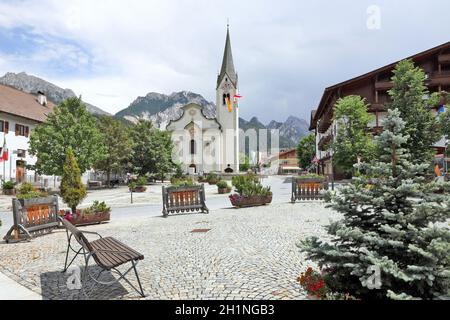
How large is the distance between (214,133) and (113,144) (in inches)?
1129

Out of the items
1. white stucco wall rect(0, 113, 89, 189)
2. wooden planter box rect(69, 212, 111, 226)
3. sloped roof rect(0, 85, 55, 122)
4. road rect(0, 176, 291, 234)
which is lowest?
road rect(0, 176, 291, 234)

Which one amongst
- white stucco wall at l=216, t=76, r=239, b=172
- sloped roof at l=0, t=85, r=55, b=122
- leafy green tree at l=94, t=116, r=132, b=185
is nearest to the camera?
sloped roof at l=0, t=85, r=55, b=122

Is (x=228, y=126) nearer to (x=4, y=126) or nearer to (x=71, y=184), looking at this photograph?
(x=4, y=126)

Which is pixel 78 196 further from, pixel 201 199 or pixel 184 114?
pixel 184 114

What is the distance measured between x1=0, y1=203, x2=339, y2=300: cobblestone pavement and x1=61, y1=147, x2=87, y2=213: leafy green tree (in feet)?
5.15

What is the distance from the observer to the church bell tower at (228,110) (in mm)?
65756

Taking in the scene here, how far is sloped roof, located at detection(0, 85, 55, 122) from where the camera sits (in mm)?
35675

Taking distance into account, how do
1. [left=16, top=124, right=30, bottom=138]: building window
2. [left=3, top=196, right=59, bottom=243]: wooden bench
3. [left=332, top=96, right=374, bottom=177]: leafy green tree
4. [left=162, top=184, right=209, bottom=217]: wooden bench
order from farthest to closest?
1. [left=16, top=124, right=30, bottom=138]: building window
2. [left=332, top=96, right=374, bottom=177]: leafy green tree
3. [left=162, top=184, right=209, bottom=217]: wooden bench
4. [left=3, top=196, right=59, bottom=243]: wooden bench

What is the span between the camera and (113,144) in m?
41.0

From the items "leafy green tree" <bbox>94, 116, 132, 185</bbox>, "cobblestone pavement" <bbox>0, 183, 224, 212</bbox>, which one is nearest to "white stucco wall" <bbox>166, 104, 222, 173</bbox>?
"leafy green tree" <bbox>94, 116, 132, 185</bbox>

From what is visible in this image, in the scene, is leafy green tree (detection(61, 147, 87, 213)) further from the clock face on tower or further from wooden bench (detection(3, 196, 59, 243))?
the clock face on tower

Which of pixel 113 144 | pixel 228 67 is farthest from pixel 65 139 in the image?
pixel 228 67

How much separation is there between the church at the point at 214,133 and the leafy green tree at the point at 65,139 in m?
31.1

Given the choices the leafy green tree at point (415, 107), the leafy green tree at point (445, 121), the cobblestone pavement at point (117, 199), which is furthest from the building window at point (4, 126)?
the leafy green tree at point (445, 121)
